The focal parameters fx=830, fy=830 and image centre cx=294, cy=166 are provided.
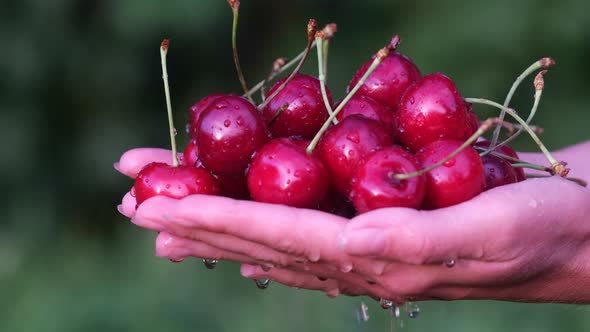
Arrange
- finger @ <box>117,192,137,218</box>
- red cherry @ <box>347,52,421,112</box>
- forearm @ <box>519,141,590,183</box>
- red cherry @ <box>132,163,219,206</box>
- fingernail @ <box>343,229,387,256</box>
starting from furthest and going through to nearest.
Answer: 1. forearm @ <box>519,141,590,183</box>
2. red cherry @ <box>347,52,421,112</box>
3. finger @ <box>117,192,137,218</box>
4. red cherry @ <box>132,163,219,206</box>
5. fingernail @ <box>343,229,387,256</box>

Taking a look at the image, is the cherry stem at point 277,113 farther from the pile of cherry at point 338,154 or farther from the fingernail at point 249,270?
the fingernail at point 249,270

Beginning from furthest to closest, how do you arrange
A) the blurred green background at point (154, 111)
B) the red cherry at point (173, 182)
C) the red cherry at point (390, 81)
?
the blurred green background at point (154, 111), the red cherry at point (390, 81), the red cherry at point (173, 182)

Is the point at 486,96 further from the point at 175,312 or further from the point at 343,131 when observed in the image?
the point at 343,131

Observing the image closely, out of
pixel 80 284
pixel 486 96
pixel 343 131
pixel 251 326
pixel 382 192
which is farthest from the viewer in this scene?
pixel 486 96

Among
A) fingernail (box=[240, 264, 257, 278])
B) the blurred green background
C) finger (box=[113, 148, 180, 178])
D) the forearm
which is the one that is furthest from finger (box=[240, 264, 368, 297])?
the blurred green background

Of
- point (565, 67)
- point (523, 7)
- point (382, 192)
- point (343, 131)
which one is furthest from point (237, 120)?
point (565, 67)

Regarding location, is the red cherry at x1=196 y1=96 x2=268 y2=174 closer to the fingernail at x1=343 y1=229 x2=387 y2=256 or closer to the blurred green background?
the fingernail at x1=343 y1=229 x2=387 y2=256

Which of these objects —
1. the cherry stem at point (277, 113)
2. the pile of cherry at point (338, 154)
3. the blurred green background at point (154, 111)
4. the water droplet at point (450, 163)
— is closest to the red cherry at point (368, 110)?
the pile of cherry at point (338, 154)
